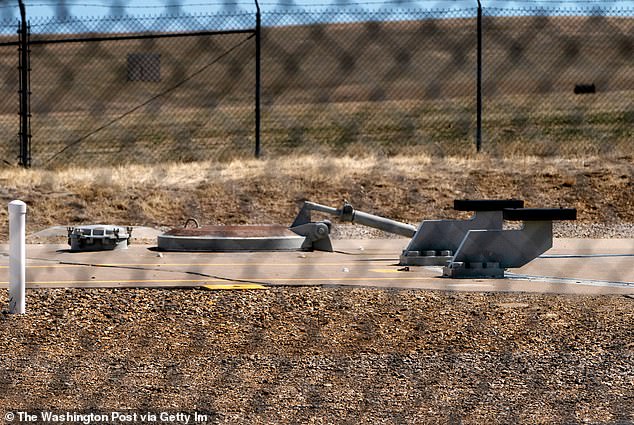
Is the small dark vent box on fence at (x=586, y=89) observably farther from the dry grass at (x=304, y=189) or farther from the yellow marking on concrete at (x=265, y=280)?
the yellow marking on concrete at (x=265, y=280)

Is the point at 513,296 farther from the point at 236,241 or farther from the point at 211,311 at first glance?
the point at 236,241

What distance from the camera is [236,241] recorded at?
9.12 metres

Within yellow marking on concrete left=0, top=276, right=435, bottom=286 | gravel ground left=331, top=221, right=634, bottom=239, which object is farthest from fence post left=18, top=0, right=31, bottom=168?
yellow marking on concrete left=0, top=276, right=435, bottom=286

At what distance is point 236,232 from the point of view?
9344 millimetres

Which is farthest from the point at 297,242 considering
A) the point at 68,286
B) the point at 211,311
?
the point at 211,311

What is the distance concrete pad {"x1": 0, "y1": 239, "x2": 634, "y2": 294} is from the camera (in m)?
7.10

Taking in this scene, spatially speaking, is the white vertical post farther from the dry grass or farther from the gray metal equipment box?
the dry grass

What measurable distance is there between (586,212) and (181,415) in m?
8.45

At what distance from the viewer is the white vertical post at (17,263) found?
5961 mm

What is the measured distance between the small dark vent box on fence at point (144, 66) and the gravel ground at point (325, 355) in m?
9.55

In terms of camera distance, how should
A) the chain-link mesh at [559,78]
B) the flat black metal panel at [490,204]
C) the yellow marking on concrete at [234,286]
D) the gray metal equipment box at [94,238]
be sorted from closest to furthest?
the yellow marking on concrete at [234,286] < the flat black metal panel at [490,204] < the gray metal equipment box at [94,238] < the chain-link mesh at [559,78]

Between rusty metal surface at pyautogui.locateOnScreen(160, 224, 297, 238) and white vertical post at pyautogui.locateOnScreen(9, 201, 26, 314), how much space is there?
3244 mm

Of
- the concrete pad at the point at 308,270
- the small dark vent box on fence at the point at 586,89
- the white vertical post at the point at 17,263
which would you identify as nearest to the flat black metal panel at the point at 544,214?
the concrete pad at the point at 308,270

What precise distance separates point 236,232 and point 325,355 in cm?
421
